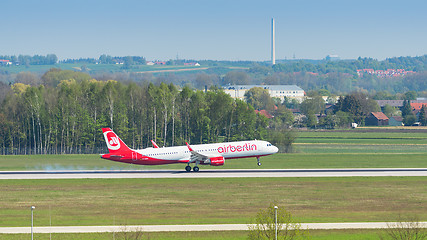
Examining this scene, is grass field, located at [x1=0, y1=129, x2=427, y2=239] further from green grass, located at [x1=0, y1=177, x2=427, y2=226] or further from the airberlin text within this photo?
the airberlin text

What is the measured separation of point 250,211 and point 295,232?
16.7 m

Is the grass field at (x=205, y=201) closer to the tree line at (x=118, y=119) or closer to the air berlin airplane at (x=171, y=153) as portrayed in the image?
the air berlin airplane at (x=171, y=153)

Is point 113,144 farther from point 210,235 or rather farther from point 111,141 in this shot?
point 210,235

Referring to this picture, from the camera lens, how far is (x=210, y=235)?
4881 cm

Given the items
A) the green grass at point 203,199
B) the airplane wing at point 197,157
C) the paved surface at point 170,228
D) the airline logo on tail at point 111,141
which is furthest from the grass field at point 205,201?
the airline logo on tail at point 111,141

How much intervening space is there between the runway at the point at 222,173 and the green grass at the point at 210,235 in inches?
1298

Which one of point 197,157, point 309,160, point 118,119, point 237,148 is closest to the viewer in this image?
point 197,157

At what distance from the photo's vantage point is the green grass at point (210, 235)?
47750 millimetres

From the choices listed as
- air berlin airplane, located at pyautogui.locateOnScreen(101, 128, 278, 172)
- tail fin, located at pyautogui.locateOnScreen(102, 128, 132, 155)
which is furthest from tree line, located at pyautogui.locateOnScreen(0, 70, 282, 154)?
tail fin, located at pyautogui.locateOnScreen(102, 128, 132, 155)

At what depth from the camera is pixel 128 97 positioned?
485 ft

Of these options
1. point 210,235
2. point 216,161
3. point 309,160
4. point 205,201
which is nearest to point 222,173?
point 216,161

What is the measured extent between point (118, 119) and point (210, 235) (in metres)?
94.6

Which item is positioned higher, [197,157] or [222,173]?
[197,157]

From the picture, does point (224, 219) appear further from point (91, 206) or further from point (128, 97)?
point (128, 97)
